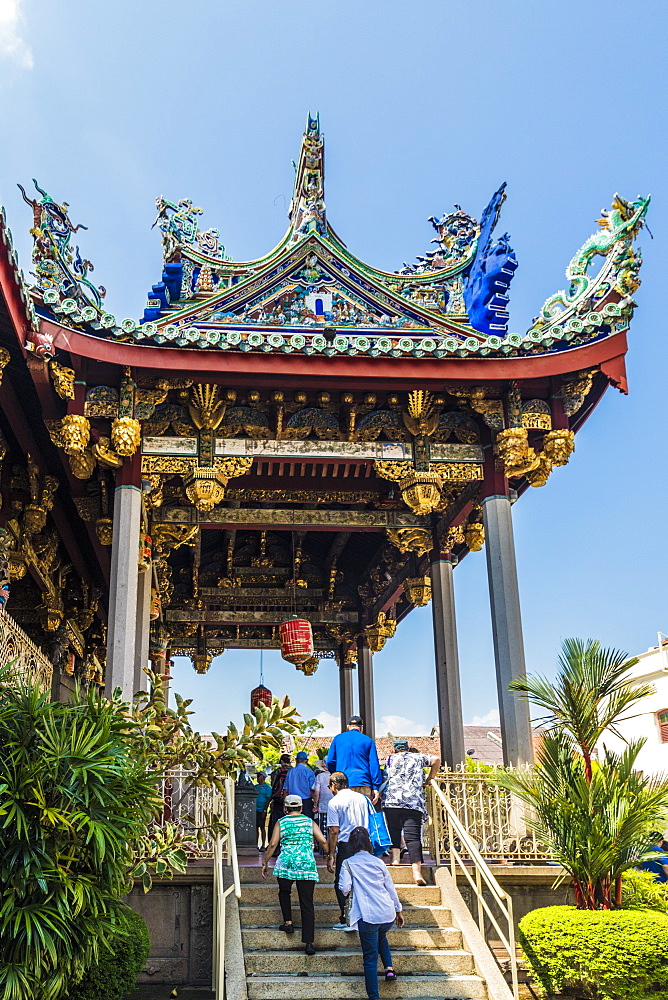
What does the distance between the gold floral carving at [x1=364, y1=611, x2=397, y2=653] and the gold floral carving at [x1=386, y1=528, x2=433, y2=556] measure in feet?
13.2

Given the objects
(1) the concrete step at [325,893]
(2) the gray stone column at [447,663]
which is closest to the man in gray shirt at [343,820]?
(1) the concrete step at [325,893]

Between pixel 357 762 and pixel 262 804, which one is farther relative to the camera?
pixel 262 804

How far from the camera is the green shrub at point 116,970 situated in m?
6.82

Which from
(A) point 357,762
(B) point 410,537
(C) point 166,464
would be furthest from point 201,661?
(A) point 357,762

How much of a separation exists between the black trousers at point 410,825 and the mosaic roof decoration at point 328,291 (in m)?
4.93

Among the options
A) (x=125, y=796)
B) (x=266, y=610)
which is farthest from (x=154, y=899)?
(x=266, y=610)

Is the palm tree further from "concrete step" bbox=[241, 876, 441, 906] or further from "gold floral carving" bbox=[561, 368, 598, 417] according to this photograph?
"gold floral carving" bbox=[561, 368, 598, 417]

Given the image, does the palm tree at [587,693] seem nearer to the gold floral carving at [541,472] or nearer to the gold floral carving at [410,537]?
the gold floral carving at [541,472]

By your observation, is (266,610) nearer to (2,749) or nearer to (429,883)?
(429,883)

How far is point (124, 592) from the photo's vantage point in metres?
10.2

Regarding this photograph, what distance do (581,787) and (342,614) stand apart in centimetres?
1129

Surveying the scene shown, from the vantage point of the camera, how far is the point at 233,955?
7.18 meters

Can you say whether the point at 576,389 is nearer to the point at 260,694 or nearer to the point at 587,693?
the point at 587,693

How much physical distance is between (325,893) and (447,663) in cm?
531
